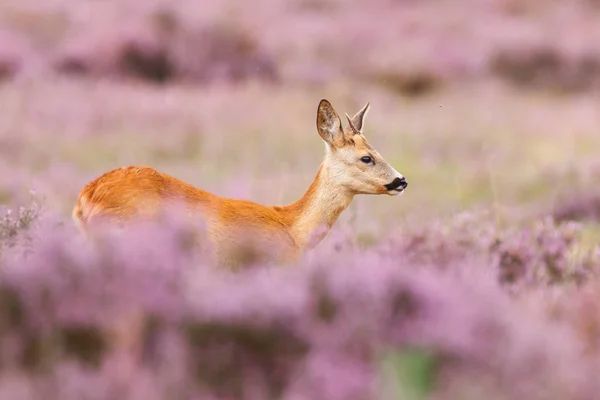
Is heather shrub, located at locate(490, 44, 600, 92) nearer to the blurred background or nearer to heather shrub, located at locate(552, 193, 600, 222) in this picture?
the blurred background

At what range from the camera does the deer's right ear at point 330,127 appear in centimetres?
654

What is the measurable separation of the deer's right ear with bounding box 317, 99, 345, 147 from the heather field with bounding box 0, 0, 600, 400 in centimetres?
55

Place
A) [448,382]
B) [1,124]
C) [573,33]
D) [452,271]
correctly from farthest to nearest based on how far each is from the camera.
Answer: [573,33] → [1,124] → [452,271] → [448,382]

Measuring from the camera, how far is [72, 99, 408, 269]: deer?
530 cm

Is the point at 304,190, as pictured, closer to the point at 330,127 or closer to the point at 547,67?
the point at 330,127

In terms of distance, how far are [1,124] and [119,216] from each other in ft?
28.7

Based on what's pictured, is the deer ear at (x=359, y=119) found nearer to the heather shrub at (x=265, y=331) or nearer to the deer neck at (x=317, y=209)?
the deer neck at (x=317, y=209)

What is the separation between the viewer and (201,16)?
19.2 m

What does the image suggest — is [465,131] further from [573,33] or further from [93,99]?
[573,33]

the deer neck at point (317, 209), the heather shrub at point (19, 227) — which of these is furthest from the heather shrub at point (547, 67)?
the heather shrub at point (19, 227)

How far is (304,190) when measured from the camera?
1144cm

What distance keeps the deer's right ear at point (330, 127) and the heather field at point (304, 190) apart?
0.55 metres

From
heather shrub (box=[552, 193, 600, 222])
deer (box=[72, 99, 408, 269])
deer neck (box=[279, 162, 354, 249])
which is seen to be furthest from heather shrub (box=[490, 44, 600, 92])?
deer neck (box=[279, 162, 354, 249])

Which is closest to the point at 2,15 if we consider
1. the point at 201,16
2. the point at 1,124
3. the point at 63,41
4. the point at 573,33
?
the point at 63,41
